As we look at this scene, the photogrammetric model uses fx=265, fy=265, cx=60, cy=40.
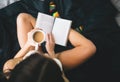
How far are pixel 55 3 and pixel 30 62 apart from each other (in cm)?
76

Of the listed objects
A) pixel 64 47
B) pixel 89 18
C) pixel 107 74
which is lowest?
pixel 107 74

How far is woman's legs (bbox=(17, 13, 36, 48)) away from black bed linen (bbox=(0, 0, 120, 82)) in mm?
136

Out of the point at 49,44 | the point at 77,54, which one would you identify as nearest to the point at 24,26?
the point at 49,44

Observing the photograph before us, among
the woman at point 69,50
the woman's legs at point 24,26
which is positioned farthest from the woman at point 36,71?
the woman's legs at point 24,26

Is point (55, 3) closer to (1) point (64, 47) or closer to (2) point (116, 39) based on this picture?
(1) point (64, 47)

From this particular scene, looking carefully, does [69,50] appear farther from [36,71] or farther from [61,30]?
[36,71]

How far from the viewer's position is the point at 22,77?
36.7 inches

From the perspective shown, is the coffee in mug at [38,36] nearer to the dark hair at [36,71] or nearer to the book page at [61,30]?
the book page at [61,30]

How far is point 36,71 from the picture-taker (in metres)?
0.95

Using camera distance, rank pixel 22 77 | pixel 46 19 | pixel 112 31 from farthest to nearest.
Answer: pixel 112 31 → pixel 46 19 → pixel 22 77

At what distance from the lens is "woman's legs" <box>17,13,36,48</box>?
143 cm

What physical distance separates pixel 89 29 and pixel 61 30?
0.20 meters

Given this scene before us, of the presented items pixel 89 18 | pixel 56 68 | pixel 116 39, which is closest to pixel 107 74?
pixel 116 39

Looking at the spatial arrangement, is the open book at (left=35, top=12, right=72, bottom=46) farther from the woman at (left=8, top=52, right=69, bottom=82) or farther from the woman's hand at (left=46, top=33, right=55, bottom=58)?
the woman at (left=8, top=52, right=69, bottom=82)
